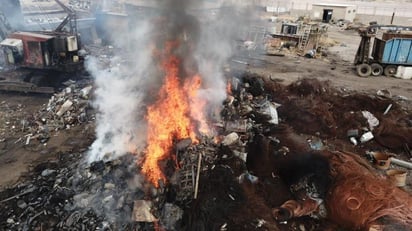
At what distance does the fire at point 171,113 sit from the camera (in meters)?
8.70

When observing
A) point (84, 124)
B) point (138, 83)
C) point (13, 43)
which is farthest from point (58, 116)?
point (13, 43)

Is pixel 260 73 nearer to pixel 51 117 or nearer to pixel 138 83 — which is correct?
pixel 138 83

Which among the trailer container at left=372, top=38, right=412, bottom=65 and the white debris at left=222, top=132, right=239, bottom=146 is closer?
the white debris at left=222, top=132, right=239, bottom=146

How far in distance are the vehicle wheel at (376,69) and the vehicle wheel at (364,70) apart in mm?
228

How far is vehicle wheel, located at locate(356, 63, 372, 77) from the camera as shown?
717 inches

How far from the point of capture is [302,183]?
7809 mm

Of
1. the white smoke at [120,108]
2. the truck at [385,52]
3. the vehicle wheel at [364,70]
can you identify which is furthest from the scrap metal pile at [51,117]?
the truck at [385,52]

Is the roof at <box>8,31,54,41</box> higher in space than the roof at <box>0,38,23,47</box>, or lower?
higher

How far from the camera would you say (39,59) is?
14883 millimetres

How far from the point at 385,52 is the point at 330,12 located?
20.9m

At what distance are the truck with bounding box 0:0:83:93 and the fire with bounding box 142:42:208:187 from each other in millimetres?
7225

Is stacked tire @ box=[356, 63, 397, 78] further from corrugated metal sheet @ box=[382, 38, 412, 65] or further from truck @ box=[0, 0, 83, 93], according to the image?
truck @ box=[0, 0, 83, 93]

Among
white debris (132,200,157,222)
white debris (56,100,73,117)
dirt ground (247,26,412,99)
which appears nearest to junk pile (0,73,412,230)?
white debris (132,200,157,222)

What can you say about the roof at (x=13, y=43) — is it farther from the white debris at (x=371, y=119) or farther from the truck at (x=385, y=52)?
the truck at (x=385, y=52)
